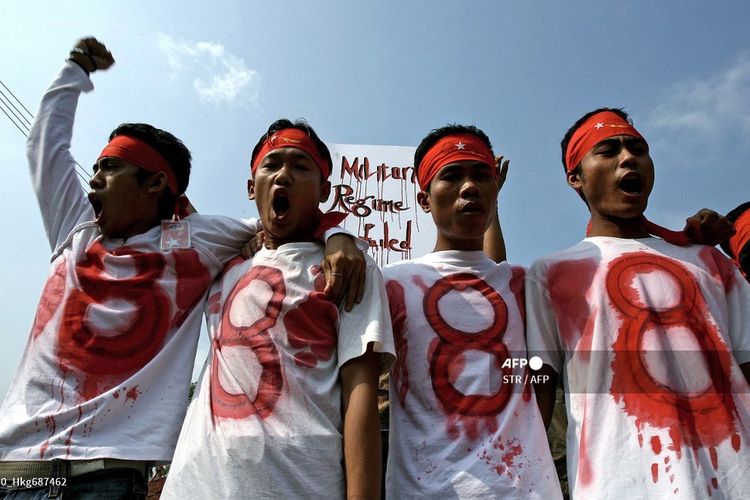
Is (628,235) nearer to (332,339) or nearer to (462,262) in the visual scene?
(462,262)

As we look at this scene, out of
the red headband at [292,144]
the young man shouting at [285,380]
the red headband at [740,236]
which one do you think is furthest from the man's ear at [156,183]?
the red headband at [740,236]

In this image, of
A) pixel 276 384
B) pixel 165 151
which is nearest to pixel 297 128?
pixel 165 151

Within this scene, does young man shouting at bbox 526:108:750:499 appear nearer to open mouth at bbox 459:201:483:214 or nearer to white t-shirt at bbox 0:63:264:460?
open mouth at bbox 459:201:483:214

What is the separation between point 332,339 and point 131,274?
2.94ft

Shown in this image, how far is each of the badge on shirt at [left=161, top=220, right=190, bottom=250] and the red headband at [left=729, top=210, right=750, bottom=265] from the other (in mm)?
2779

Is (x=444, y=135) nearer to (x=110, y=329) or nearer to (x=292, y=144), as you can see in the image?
(x=292, y=144)

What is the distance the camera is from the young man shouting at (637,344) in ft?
5.87

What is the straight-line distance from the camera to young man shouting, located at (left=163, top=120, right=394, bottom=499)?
1.70 metres

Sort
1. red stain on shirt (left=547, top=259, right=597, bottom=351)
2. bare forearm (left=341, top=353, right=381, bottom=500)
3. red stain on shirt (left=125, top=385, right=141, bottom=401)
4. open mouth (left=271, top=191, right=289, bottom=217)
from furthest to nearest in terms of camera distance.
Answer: open mouth (left=271, top=191, right=289, bottom=217)
red stain on shirt (left=547, top=259, right=597, bottom=351)
red stain on shirt (left=125, top=385, right=141, bottom=401)
bare forearm (left=341, top=353, right=381, bottom=500)

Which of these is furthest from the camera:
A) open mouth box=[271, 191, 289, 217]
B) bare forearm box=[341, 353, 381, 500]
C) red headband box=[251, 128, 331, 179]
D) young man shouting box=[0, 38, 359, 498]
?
red headband box=[251, 128, 331, 179]

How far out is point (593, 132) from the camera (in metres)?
2.52

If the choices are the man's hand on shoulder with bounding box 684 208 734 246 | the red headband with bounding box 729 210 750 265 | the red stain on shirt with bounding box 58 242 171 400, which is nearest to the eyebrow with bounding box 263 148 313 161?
the red stain on shirt with bounding box 58 242 171 400

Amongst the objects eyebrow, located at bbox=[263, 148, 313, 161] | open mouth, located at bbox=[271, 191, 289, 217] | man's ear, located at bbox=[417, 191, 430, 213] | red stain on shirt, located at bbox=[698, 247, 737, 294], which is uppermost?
eyebrow, located at bbox=[263, 148, 313, 161]

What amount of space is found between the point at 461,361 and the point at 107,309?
1.37 meters
